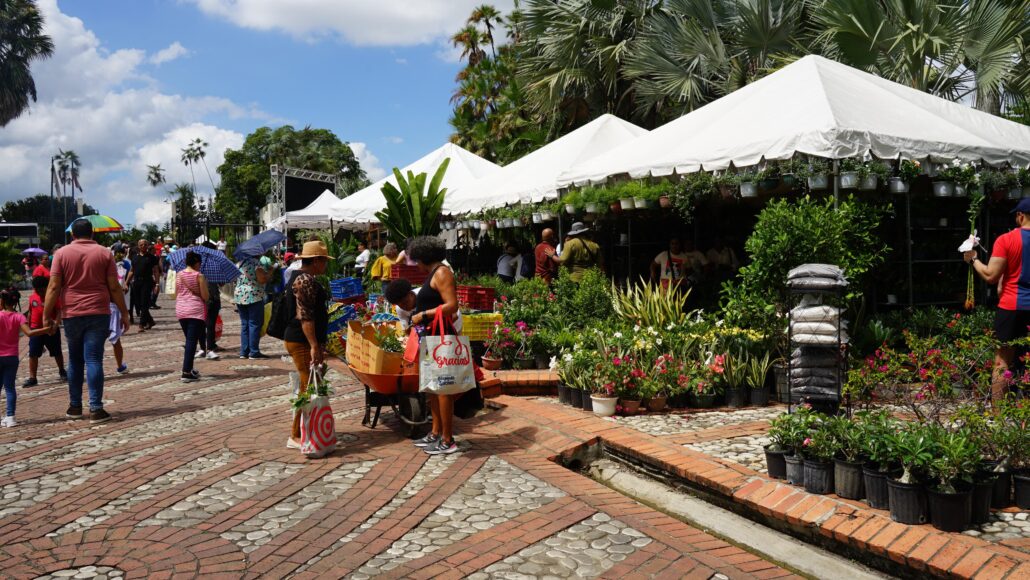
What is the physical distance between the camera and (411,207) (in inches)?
550

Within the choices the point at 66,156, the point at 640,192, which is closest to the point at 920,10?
the point at 640,192

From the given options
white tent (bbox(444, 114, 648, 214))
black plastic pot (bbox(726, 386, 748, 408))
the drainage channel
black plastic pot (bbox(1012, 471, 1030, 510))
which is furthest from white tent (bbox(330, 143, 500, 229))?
black plastic pot (bbox(1012, 471, 1030, 510))

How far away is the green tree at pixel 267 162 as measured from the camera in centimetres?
5691

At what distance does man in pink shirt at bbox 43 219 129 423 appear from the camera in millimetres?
6707

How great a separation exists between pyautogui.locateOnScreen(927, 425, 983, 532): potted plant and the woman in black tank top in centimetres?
302

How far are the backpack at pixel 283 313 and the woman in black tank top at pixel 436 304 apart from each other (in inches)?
42.7

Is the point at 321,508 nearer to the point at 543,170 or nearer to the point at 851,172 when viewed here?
the point at 851,172

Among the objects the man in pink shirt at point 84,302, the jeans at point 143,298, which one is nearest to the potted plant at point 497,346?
the man in pink shirt at point 84,302

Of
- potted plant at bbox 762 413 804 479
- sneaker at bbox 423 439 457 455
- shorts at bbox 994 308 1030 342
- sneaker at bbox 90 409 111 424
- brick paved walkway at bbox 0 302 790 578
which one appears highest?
shorts at bbox 994 308 1030 342

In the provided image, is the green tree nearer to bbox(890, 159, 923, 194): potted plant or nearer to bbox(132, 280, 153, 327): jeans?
bbox(132, 280, 153, 327): jeans

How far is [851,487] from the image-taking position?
13.1ft

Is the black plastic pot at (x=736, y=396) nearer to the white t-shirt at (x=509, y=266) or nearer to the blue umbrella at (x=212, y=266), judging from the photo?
the white t-shirt at (x=509, y=266)

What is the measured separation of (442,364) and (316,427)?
1.02 meters

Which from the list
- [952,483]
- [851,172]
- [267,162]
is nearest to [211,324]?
[851,172]
